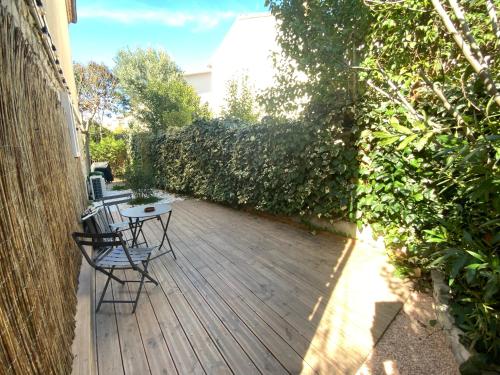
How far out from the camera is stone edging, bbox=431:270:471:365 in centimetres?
158

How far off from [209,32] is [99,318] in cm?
1631

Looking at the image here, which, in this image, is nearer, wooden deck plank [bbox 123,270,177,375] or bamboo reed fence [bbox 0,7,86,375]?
bamboo reed fence [bbox 0,7,86,375]

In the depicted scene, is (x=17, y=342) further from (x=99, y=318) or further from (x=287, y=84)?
(x=287, y=84)

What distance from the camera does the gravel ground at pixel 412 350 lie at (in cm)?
170

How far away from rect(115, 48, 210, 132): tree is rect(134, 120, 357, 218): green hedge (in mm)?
4494

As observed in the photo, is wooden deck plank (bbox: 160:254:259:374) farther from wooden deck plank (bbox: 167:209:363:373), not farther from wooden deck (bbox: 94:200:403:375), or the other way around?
wooden deck plank (bbox: 167:209:363:373)

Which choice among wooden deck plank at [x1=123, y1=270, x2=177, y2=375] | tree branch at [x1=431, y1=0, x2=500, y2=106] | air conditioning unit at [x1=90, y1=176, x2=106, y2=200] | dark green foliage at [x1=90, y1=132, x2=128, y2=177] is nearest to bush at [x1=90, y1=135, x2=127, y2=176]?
dark green foliage at [x1=90, y1=132, x2=128, y2=177]

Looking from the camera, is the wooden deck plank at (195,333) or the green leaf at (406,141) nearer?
the green leaf at (406,141)

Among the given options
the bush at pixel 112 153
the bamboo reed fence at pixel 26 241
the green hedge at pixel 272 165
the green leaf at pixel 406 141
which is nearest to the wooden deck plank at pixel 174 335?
the bamboo reed fence at pixel 26 241

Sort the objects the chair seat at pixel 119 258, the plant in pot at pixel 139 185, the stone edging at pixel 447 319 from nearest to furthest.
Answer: the stone edging at pixel 447 319, the chair seat at pixel 119 258, the plant in pot at pixel 139 185

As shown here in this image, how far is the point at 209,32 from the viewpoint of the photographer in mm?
14898

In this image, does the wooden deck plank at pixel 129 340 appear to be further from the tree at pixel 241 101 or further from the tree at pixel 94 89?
the tree at pixel 94 89

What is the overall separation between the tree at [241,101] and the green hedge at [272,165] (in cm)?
287

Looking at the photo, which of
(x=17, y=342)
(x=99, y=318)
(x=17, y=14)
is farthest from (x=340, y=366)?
(x=17, y=14)
